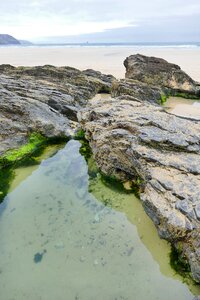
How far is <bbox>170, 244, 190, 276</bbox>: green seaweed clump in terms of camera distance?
6.94m

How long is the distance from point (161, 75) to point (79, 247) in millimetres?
21444

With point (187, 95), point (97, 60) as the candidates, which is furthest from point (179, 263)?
point (97, 60)

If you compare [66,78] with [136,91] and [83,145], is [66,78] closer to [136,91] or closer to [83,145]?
[136,91]

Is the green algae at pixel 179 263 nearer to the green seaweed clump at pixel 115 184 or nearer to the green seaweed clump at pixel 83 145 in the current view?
the green seaweed clump at pixel 115 184

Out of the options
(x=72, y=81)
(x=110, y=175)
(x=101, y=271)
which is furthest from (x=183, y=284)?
(x=72, y=81)

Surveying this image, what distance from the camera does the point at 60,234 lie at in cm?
809

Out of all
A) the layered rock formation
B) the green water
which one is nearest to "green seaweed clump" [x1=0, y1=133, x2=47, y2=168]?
the green water

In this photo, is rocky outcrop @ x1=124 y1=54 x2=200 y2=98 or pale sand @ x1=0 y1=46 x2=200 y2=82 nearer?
rocky outcrop @ x1=124 y1=54 x2=200 y2=98

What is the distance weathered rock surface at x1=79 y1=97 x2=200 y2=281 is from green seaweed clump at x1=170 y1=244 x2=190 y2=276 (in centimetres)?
17

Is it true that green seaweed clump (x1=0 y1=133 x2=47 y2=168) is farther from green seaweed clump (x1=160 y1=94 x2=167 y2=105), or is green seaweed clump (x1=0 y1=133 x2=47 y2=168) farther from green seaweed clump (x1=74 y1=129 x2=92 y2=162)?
green seaweed clump (x1=160 y1=94 x2=167 y2=105)

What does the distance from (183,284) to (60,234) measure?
3.42 meters

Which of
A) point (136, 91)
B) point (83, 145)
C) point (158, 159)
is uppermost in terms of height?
point (158, 159)

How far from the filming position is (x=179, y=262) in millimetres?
7145

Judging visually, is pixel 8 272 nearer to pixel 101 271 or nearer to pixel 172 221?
pixel 101 271
